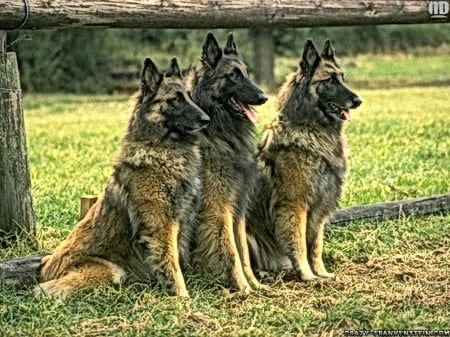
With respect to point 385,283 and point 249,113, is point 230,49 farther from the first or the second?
point 385,283

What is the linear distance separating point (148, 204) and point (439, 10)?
17.1 feet

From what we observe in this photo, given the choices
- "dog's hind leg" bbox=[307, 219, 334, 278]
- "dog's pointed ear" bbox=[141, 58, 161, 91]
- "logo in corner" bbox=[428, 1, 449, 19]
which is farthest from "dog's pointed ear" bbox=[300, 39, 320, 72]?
"logo in corner" bbox=[428, 1, 449, 19]

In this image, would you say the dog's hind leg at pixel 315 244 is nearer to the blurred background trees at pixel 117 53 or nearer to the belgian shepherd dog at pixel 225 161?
the belgian shepherd dog at pixel 225 161

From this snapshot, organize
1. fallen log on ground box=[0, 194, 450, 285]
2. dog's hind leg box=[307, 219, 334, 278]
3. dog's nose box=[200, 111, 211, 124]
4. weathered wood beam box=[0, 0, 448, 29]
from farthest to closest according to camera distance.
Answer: fallen log on ground box=[0, 194, 450, 285]
dog's hind leg box=[307, 219, 334, 278]
weathered wood beam box=[0, 0, 448, 29]
dog's nose box=[200, 111, 211, 124]

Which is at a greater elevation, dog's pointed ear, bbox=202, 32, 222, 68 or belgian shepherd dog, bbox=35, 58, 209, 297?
dog's pointed ear, bbox=202, 32, 222, 68

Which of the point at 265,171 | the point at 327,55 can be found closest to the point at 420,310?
the point at 265,171

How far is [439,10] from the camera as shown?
9.97 metres

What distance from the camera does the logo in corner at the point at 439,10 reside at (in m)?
9.91

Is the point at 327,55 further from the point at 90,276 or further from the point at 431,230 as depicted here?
→ the point at 90,276

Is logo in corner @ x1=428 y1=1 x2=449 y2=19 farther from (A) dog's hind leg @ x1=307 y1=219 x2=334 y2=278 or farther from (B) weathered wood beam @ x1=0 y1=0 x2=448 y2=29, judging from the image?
(A) dog's hind leg @ x1=307 y1=219 x2=334 y2=278

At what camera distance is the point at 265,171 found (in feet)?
23.1

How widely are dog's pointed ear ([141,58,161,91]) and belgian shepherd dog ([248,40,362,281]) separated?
3.93 feet

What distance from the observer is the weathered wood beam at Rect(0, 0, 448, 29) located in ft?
22.4

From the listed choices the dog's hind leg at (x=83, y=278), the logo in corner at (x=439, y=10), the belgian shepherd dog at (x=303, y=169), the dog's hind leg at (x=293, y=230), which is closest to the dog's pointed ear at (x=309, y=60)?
the belgian shepherd dog at (x=303, y=169)
